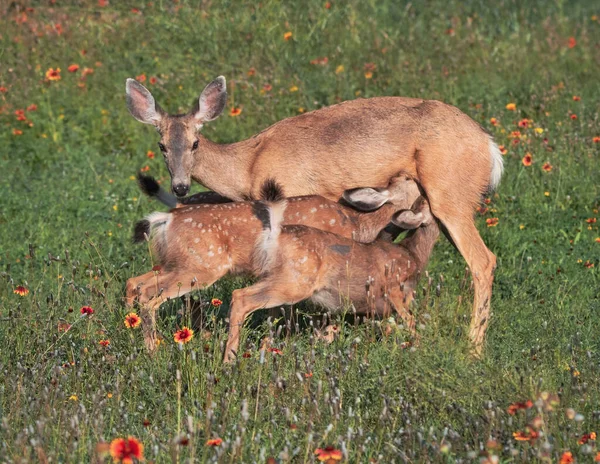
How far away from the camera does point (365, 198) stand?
23.5 ft

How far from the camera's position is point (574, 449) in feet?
14.1

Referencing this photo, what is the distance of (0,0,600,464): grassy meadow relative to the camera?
4.52 metres

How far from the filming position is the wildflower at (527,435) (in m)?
3.90

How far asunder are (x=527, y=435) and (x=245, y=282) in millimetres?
3392

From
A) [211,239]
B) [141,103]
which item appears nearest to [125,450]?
[211,239]

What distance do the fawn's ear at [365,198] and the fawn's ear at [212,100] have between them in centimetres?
126

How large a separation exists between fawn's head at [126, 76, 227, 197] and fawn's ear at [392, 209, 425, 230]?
141 centimetres

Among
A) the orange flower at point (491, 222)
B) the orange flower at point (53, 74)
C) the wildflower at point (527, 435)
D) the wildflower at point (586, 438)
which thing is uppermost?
the wildflower at point (527, 435)

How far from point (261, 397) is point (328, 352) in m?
0.73

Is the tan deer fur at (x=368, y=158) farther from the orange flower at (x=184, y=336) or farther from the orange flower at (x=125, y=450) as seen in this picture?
the orange flower at (x=125, y=450)

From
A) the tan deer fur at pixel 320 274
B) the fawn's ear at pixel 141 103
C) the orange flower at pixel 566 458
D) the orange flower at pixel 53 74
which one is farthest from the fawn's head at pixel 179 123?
the orange flower at pixel 566 458

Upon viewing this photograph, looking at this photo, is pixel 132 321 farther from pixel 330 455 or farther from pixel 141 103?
pixel 141 103

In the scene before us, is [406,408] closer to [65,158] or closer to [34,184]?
[34,184]

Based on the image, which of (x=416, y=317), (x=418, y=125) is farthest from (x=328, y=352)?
(x=418, y=125)
